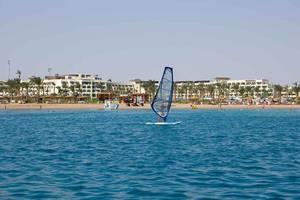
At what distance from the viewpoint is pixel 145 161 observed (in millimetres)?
28000

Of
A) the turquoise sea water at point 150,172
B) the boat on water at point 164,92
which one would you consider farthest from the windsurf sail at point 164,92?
the turquoise sea water at point 150,172

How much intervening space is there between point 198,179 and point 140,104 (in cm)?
16859

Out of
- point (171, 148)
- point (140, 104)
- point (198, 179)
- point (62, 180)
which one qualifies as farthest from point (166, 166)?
point (140, 104)

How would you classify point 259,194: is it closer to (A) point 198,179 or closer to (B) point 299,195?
(B) point 299,195

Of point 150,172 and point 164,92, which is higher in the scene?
point 164,92

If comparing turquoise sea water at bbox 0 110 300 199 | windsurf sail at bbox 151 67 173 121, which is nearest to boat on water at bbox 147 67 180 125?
windsurf sail at bbox 151 67 173 121

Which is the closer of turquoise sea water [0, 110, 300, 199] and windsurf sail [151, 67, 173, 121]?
turquoise sea water [0, 110, 300, 199]

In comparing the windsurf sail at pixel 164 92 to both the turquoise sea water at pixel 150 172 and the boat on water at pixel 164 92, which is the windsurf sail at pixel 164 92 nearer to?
the boat on water at pixel 164 92

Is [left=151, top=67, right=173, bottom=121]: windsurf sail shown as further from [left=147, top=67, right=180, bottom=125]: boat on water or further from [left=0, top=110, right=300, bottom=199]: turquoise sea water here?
[left=0, top=110, right=300, bottom=199]: turquoise sea water

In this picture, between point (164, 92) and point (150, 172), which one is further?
point (164, 92)

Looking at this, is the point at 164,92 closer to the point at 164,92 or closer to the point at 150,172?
the point at 164,92

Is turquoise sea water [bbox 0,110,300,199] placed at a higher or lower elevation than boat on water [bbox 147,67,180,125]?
lower

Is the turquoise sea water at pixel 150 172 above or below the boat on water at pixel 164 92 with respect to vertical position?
below

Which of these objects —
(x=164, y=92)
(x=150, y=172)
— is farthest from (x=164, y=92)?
(x=150, y=172)
